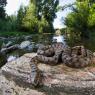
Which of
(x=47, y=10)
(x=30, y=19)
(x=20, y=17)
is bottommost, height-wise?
(x=30, y=19)

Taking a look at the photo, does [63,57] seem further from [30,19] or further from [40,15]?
[40,15]

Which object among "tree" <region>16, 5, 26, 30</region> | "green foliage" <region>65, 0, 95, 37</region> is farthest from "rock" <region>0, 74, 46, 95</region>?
"tree" <region>16, 5, 26, 30</region>

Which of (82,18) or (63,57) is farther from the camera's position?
(82,18)

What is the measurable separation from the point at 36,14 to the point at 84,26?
85.7ft

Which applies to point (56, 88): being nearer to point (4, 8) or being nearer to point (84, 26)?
point (84, 26)

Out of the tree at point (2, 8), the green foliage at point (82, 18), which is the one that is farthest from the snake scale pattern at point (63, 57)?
the tree at point (2, 8)

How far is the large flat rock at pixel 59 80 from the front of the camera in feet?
23.9

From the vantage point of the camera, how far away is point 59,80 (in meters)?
7.79

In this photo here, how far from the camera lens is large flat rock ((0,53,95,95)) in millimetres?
7289

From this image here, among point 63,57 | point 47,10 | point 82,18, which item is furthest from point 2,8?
point 63,57

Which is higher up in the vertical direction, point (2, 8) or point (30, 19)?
point (2, 8)

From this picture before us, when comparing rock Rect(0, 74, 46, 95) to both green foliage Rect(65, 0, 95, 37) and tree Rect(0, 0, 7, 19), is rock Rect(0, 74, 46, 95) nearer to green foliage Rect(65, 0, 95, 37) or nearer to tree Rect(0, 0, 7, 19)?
green foliage Rect(65, 0, 95, 37)

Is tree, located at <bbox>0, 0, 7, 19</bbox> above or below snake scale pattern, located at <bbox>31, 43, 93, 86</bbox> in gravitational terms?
above

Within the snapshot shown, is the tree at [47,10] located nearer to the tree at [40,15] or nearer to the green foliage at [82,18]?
the tree at [40,15]
